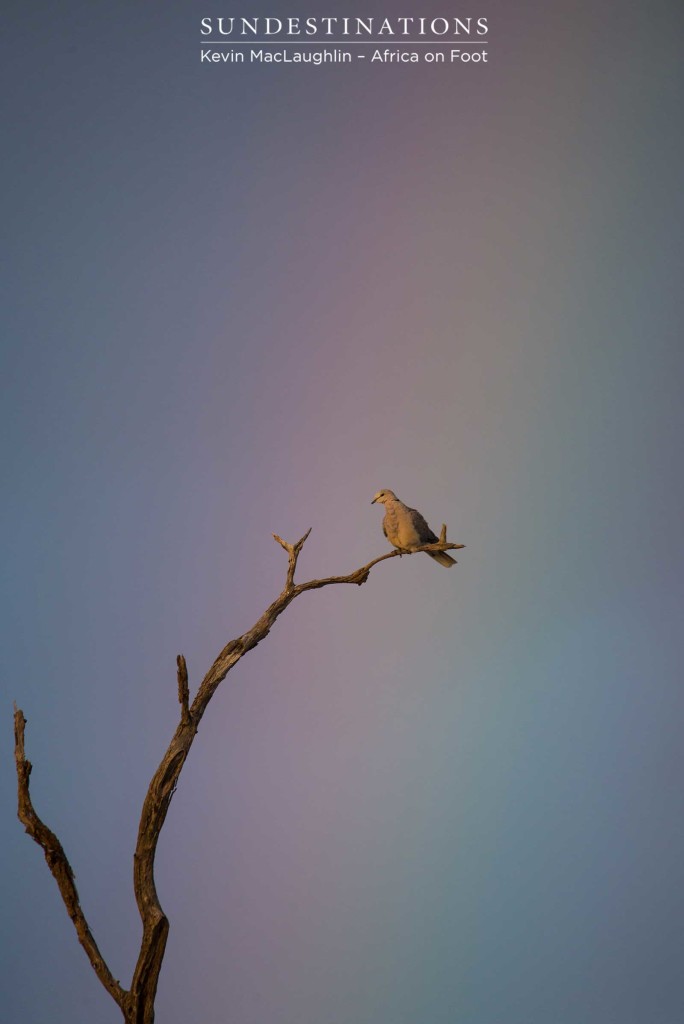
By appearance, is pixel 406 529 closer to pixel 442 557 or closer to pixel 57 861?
pixel 442 557

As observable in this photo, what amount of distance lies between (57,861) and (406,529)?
229 centimetres

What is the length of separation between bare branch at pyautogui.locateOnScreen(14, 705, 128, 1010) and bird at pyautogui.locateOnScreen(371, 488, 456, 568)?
2.08 metres

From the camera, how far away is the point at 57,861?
13.2 feet

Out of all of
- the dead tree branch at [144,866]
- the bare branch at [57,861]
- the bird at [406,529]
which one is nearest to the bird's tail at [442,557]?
the bird at [406,529]

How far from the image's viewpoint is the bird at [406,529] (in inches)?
203

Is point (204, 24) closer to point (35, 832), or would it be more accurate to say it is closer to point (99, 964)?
point (35, 832)

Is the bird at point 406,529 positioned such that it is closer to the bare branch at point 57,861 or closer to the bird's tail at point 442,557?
the bird's tail at point 442,557

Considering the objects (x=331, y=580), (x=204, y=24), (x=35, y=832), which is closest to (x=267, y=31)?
(x=204, y=24)

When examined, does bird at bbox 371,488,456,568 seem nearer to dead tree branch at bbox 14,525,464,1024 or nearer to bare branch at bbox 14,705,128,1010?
dead tree branch at bbox 14,525,464,1024

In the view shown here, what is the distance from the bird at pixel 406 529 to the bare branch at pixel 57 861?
2.08 metres

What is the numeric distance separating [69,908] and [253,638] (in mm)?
1323

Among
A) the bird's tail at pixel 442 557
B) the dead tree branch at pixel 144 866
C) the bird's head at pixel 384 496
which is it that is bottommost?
the dead tree branch at pixel 144 866

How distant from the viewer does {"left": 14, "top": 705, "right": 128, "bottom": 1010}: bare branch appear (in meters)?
3.99

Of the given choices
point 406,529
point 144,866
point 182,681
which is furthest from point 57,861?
point 406,529
